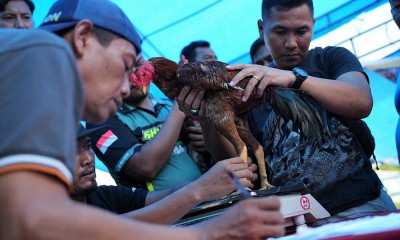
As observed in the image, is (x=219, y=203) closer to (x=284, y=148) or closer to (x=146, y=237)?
(x=284, y=148)

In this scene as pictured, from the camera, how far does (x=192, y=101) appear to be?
7.82 ft

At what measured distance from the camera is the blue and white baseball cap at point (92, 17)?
1.32m

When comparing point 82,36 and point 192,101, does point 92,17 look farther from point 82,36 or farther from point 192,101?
point 192,101

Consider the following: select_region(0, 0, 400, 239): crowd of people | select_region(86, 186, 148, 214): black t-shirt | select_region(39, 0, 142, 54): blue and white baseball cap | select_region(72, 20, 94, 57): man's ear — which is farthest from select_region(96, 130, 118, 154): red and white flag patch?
select_region(72, 20, 94, 57): man's ear

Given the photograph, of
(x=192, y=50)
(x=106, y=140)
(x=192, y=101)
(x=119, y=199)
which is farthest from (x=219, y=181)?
(x=192, y=50)

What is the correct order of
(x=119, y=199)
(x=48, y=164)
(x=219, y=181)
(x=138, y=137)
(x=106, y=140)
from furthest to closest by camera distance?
(x=138, y=137) → (x=106, y=140) → (x=119, y=199) → (x=219, y=181) → (x=48, y=164)

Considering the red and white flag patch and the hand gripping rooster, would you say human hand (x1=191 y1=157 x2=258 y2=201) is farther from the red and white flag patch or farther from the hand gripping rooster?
the red and white flag patch

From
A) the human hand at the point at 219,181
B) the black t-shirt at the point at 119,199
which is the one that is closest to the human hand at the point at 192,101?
the human hand at the point at 219,181

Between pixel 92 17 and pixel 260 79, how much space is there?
1.12m

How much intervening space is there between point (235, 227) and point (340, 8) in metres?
4.20

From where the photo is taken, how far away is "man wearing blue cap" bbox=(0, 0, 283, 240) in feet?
2.97

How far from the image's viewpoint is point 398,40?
5219 millimetres

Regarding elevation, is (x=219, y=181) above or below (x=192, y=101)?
below

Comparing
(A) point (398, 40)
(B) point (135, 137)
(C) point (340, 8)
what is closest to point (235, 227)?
(B) point (135, 137)
